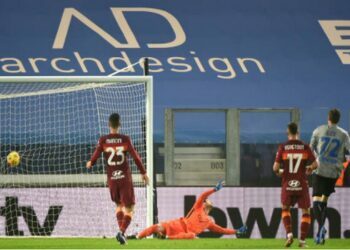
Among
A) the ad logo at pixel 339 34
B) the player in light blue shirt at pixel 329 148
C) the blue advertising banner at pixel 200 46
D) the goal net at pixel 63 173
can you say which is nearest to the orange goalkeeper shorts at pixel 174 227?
the goal net at pixel 63 173

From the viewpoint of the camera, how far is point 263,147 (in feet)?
44.8

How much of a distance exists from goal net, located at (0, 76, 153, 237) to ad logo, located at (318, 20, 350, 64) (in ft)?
13.6

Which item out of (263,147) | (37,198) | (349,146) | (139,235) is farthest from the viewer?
(263,147)

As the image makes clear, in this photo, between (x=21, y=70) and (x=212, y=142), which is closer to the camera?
(x=212, y=142)

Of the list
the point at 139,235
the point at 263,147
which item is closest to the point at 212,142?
the point at 263,147

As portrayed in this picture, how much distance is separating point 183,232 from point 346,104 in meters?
5.02

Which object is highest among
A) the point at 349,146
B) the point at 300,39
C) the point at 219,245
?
the point at 300,39

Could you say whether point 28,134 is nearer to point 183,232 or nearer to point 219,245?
point 183,232

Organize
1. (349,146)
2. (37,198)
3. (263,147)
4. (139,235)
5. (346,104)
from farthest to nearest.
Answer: (346,104) < (263,147) < (37,198) < (139,235) < (349,146)

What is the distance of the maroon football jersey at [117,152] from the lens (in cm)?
967

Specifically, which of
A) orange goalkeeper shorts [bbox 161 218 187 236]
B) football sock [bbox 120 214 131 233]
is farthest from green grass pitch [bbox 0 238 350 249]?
orange goalkeeper shorts [bbox 161 218 187 236]

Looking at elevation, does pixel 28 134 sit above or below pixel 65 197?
above

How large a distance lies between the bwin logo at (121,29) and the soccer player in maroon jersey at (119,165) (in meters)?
6.07

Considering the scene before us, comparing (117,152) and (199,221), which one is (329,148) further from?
(117,152)
